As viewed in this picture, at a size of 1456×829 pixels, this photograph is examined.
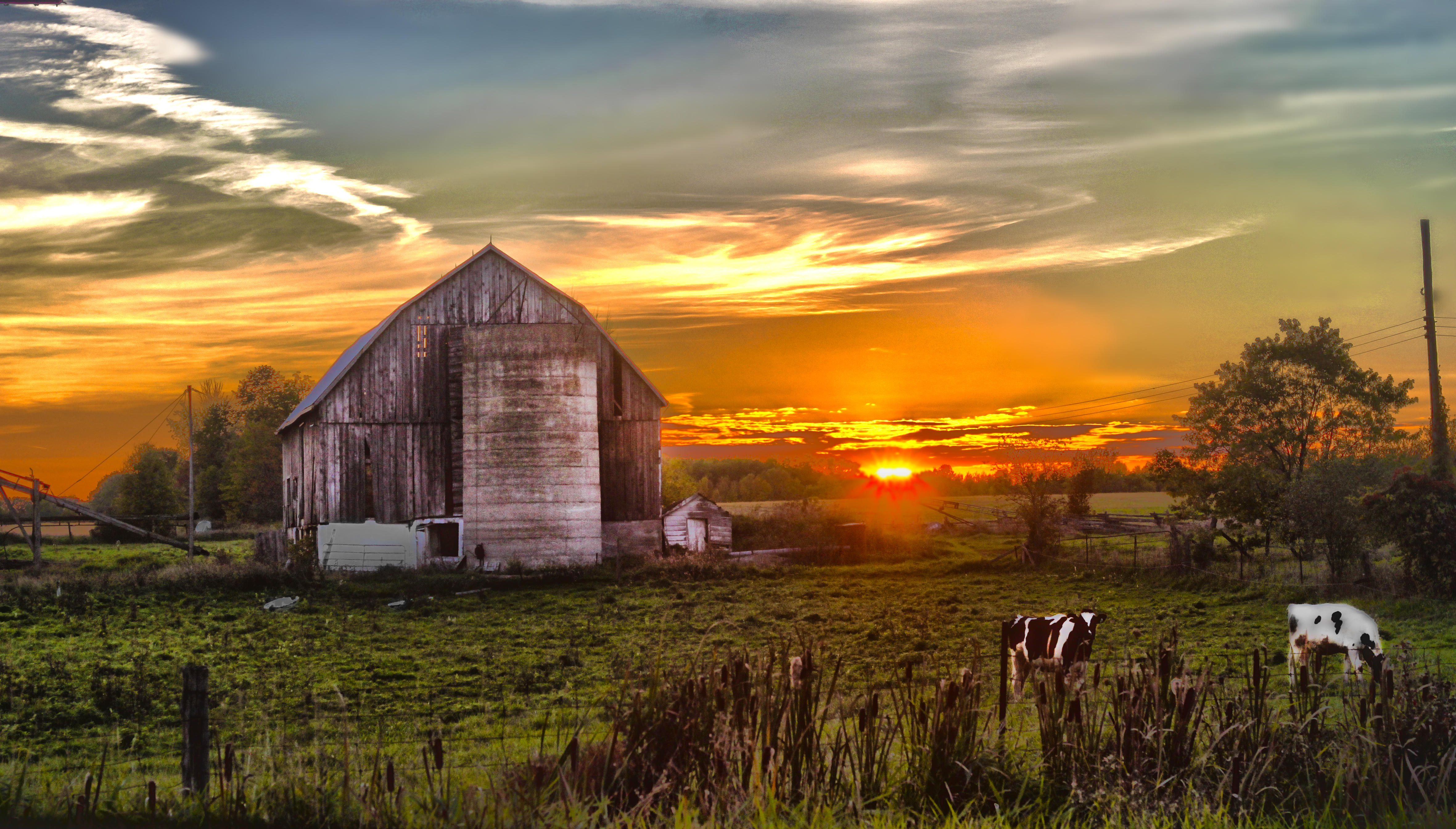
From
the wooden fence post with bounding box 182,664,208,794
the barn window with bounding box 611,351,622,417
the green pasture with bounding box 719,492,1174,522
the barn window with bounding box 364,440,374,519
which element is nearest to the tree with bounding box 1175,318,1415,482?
the green pasture with bounding box 719,492,1174,522

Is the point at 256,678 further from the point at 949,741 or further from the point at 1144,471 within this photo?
the point at 1144,471

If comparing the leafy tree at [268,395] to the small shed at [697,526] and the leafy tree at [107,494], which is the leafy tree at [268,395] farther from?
the small shed at [697,526]

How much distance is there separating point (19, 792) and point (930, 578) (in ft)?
78.9

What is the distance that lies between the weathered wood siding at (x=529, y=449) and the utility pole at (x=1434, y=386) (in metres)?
20.4

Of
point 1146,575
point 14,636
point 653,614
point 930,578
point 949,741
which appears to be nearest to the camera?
point 949,741

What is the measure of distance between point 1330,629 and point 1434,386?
55.7 ft

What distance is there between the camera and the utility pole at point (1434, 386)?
23906 mm

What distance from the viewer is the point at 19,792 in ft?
20.4

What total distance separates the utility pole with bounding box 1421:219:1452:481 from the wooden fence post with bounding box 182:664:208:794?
965 inches

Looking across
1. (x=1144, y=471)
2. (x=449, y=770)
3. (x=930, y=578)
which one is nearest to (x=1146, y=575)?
(x=930, y=578)

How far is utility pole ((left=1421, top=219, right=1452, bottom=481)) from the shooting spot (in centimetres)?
2391

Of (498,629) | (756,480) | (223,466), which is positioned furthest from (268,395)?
(498,629)

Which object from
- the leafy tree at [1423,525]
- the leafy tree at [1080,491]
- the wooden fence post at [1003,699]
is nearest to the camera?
the wooden fence post at [1003,699]

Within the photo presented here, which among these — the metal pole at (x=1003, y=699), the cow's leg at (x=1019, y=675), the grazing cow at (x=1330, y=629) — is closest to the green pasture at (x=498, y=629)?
the metal pole at (x=1003, y=699)
